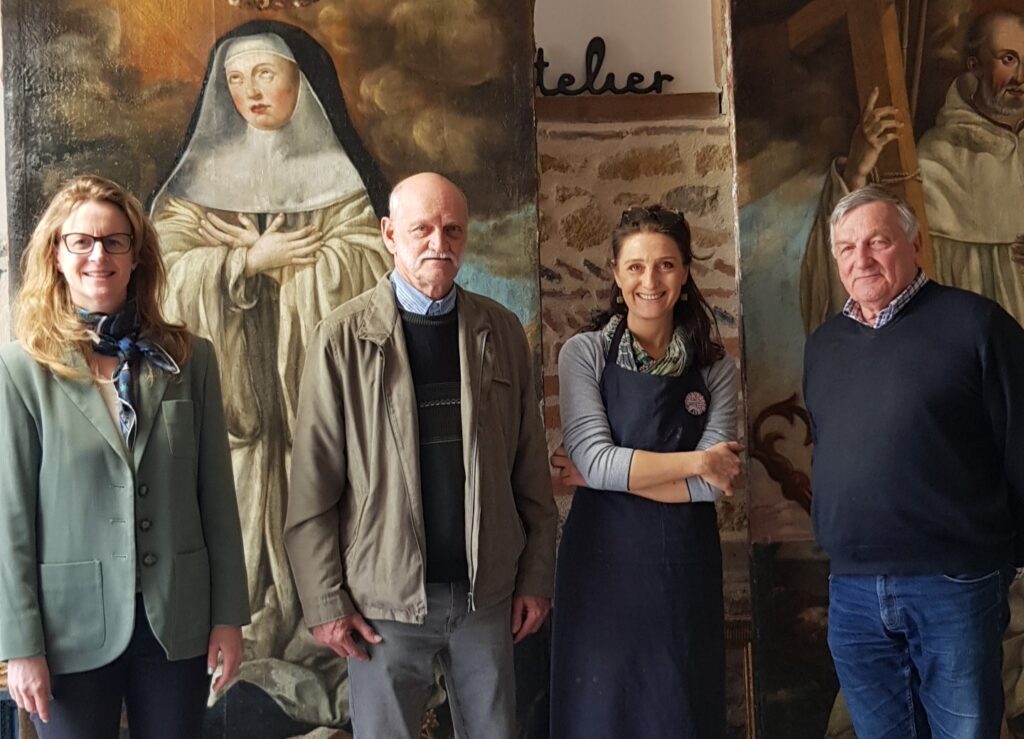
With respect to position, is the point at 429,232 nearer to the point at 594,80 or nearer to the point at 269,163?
the point at 269,163

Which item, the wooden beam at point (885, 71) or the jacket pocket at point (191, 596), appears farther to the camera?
the wooden beam at point (885, 71)

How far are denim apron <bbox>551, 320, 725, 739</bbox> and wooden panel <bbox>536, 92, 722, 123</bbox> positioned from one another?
130cm

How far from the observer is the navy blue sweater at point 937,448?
245 centimetres

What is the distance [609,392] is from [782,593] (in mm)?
1123

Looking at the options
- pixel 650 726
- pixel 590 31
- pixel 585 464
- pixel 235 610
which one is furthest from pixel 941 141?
pixel 235 610

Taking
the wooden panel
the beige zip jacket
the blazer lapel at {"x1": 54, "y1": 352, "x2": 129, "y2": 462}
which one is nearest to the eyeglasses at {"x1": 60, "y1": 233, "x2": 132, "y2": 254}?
the blazer lapel at {"x1": 54, "y1": 352, "x2": 129, "y2": 462}

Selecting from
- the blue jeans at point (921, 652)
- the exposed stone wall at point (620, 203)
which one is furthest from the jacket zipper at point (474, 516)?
the exposed stone wall at point (620, 203)

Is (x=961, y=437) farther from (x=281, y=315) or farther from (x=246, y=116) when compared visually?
(x=246, y=116)

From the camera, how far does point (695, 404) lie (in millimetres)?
2775

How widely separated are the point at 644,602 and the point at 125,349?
1.45 meters

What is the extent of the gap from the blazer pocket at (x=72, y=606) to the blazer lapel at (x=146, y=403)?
24 centimetres

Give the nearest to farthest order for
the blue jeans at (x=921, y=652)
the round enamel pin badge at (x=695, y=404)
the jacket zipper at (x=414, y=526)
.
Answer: the jacket zipper at (x=414, y=526), the blue jeans at (x=921, y=652), the round enamel pin badge at (x=695, y=404)

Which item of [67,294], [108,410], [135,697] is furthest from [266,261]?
[135,697]

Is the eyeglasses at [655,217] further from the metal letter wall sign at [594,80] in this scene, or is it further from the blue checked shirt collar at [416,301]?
the metal letter wall sign at [594,80]
